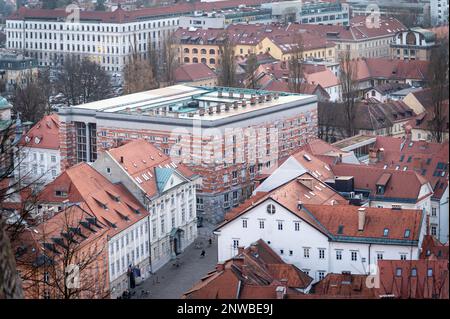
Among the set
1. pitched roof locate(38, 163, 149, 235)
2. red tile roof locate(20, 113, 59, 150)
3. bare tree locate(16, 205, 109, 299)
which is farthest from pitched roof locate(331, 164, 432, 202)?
red tile roof locate(20, 113, 59, 150)

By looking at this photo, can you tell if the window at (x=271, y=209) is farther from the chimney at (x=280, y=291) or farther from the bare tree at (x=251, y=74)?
the bare tree at (x=251, y=74)

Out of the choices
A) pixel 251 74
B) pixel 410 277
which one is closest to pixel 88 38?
pixel 251 74

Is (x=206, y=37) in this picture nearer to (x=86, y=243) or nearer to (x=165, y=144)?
(x=165, y=144)

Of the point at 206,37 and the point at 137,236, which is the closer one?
the point at 137,236

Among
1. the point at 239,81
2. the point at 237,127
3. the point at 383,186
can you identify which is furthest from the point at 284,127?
the point at 239,81

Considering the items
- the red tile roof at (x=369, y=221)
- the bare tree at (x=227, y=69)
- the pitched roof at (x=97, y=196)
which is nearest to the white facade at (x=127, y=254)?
the pitched roof at (x=97, y=196)
